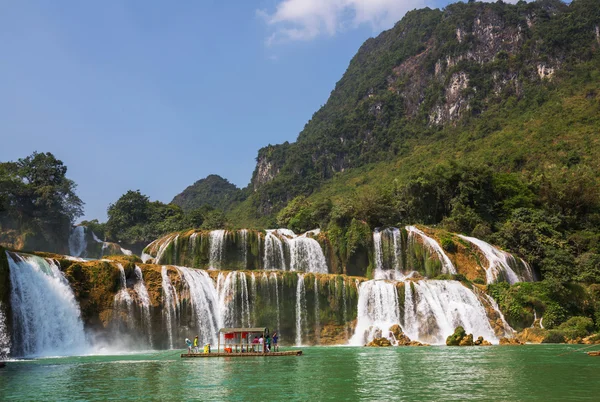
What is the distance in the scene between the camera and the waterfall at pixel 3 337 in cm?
2462

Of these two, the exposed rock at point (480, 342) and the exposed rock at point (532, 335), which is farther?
the exposed rock at point (532, 335)

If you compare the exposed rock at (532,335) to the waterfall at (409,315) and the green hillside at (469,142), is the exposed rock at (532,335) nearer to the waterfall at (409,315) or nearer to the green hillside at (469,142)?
the green hillside at (469,142)

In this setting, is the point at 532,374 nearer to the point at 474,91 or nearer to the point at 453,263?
the point at 453,263

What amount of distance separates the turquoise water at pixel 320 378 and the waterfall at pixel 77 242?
131 feet

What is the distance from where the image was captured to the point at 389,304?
34844 mm

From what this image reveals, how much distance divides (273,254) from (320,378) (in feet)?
88.9

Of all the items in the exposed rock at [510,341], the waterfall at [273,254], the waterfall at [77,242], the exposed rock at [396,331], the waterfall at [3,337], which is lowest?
the exposed rock at [510,341]

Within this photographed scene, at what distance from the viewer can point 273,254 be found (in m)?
43.5

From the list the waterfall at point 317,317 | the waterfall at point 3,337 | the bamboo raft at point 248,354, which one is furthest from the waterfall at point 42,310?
the waterfall at point 317,317

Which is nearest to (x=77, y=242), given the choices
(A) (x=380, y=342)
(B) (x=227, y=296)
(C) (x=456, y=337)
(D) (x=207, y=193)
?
(B) (x=227, y=296)

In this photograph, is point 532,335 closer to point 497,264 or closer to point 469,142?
point 497,264

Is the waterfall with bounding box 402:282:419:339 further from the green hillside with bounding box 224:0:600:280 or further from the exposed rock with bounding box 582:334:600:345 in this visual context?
the green hillside with bounding box 224:0:600:280

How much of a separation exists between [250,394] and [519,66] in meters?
95.9

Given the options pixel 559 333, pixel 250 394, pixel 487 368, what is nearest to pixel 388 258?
pixel 559 333
